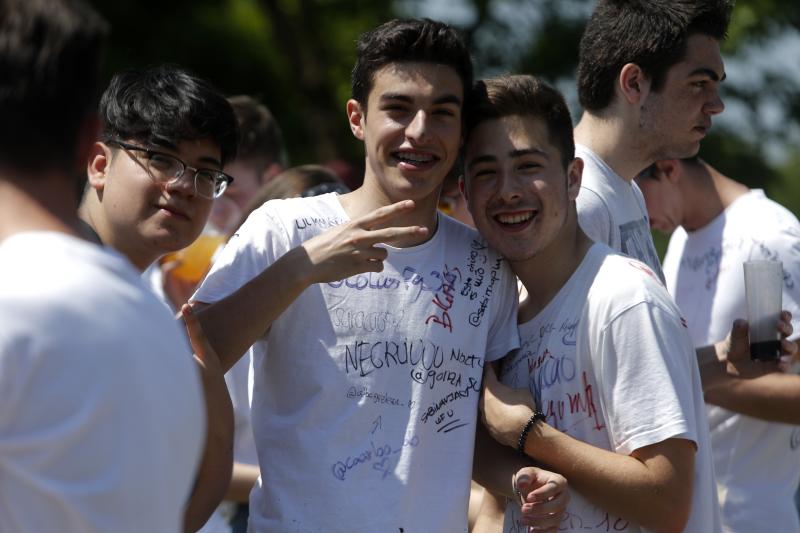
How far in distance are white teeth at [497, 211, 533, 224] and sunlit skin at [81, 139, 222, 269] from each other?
0.85 m

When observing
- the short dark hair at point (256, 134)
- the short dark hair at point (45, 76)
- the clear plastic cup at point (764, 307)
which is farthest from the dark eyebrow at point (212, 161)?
the short dark hair at point (256, 134)

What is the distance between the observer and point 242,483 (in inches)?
171

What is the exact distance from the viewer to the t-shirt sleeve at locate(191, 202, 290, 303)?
2854 millimetres

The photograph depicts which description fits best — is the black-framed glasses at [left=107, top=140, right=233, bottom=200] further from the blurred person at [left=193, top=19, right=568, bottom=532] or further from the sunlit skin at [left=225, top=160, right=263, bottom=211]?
the sunlit skin at [left=225, top=160, right=263, bottom=211]

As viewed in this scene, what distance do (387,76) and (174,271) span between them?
8.09ft

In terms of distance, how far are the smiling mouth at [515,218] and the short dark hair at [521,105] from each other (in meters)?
0.21

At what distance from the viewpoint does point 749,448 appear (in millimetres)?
4242

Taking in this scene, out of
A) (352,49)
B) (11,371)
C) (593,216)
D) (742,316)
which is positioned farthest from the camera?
(352,49)

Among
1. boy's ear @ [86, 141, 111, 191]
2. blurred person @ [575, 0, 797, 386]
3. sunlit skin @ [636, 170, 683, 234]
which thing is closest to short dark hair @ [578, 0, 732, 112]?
blurred person @ [575, 0, 797, 386]

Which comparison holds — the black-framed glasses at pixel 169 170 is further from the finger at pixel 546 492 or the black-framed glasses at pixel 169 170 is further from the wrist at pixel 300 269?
the finger at pixel 546 492

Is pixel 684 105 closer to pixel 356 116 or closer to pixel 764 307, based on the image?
pixel 764 307

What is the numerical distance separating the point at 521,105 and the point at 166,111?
1.01m

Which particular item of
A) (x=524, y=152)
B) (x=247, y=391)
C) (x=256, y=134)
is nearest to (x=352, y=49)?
(x=256, y=134)

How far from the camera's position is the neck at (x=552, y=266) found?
10.1 ft
